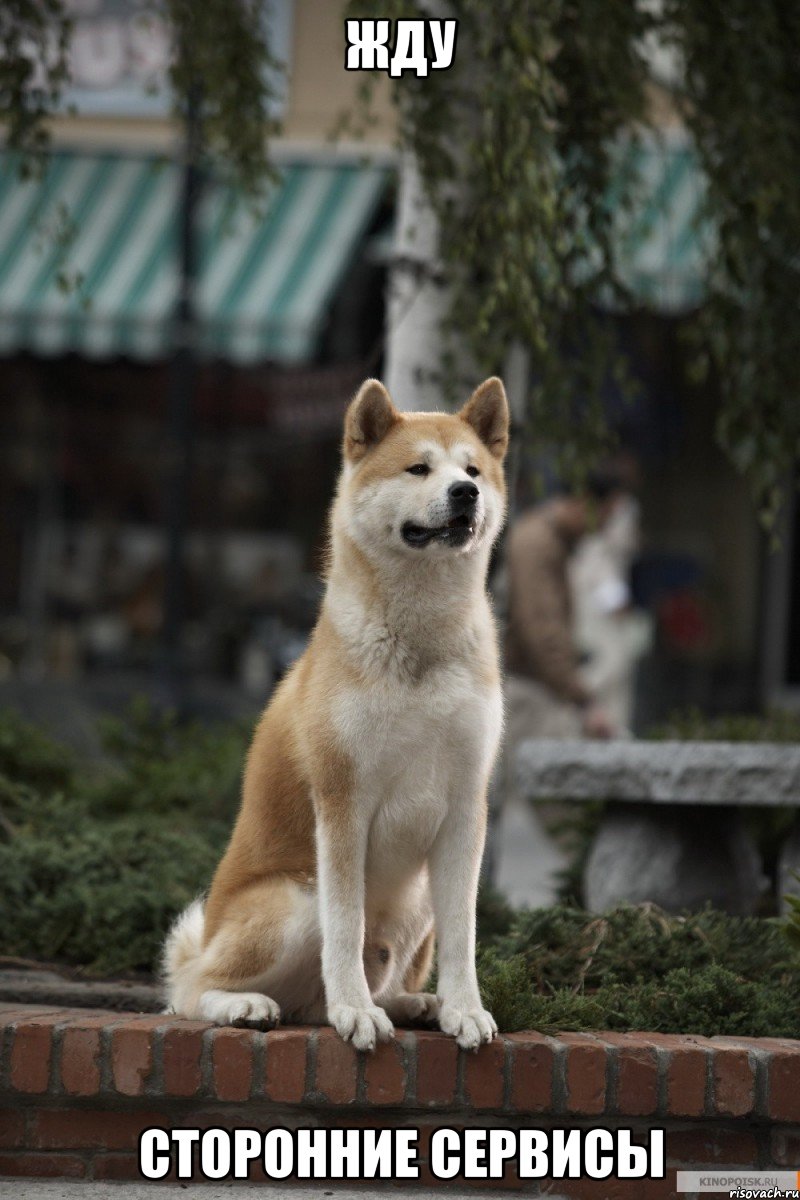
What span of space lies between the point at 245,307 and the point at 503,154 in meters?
7.09

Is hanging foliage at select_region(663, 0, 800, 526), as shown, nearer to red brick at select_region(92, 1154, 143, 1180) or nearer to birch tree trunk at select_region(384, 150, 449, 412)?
birch tree trunk at select_region(384, 150, 449, 412)

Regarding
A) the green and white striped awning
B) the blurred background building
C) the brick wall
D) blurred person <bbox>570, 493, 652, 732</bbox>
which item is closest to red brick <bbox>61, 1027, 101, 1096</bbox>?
the brick wall

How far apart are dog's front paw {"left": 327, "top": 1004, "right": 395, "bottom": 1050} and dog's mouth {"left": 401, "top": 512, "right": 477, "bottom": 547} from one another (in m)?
1.01

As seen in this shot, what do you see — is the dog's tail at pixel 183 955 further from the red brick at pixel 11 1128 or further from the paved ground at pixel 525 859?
the paved ground at pixel 525 859

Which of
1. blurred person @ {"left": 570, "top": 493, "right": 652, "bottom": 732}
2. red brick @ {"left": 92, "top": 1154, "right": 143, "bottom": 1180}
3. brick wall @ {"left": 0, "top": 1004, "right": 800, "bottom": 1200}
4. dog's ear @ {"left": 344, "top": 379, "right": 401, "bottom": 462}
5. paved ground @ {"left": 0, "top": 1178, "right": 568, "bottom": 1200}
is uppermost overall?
blurred person @ {"left": 570, "top": 493, "right": 652, "bottom": 732}

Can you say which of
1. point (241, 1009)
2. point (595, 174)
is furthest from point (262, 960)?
point (595, 174)

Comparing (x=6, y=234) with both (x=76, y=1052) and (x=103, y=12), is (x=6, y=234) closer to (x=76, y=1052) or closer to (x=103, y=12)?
(x=103, y=12)

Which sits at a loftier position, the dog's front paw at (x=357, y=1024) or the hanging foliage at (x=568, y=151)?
the hanging foliage at (x=568, y=151)

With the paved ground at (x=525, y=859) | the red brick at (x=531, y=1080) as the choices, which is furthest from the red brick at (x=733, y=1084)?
the paved ground at (x=525, y=859)

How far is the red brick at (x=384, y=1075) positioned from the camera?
3.37 m

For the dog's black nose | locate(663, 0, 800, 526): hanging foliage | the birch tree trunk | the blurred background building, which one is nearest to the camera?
the dog's black nose

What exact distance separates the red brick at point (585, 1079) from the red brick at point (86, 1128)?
0.91 metres

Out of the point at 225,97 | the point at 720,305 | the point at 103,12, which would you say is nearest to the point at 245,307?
the point at 103,12

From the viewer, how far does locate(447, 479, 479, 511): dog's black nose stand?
322cm
